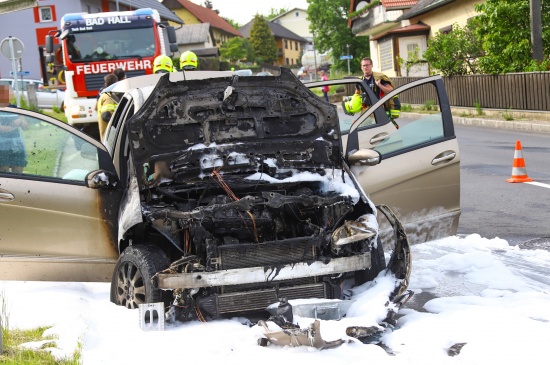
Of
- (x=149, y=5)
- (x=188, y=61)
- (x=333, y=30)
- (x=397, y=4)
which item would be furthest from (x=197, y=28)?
(x=188, y=61)

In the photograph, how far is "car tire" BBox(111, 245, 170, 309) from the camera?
545 centimetres

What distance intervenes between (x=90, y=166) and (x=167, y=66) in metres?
5.28

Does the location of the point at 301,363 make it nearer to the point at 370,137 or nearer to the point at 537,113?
the point at 370,137

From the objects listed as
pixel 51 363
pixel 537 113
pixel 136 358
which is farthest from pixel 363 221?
pixel 537 113

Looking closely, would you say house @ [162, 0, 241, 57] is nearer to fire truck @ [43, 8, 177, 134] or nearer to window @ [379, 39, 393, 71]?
window @ [379, 39, 393, 71]

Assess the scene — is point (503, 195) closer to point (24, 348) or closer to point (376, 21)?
point (24, 348)

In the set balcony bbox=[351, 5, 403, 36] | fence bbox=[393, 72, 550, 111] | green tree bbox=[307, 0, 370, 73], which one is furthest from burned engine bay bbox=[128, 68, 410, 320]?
green tree bbox=[307, 0, 370, 73]

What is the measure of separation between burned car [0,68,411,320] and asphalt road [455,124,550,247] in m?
3.02

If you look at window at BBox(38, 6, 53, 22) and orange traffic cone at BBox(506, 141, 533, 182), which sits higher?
window at BBox(38, 6, 53, 22)

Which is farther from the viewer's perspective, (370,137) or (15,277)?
(370,137)

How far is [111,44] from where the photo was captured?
2000 cm

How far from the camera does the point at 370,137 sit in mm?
7711

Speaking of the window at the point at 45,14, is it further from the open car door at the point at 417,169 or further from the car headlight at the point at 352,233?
the car headlight at the point at 352,233

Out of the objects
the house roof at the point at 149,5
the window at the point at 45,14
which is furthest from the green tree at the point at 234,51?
the window at the point at 45,14
